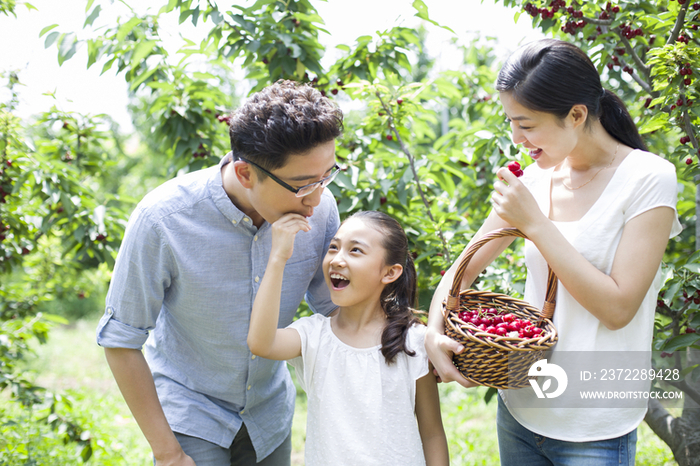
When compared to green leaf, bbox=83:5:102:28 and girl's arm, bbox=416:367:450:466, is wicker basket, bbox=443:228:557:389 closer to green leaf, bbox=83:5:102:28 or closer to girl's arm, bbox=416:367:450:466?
girl's arm, bbox=416:367:450:466

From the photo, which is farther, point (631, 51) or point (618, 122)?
point (631, 51)

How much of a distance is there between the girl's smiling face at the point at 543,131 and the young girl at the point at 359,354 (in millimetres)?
627

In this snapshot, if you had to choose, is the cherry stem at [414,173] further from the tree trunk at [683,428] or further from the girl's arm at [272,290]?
the tree trunk at [683,428]

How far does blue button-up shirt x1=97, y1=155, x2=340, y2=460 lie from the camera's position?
5.26 feet

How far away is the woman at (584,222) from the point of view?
1.28 m

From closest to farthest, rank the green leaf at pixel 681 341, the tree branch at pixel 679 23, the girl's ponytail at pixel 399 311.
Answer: the girl's ponytail at pixel 399 311 < the green leaf at pixel 681 341 < the tree branch at pixel 679 23

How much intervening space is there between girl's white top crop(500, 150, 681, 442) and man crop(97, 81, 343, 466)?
0.79m

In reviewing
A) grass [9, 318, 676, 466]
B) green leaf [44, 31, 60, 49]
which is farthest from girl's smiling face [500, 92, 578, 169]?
grass [9, 318, 676, 466]

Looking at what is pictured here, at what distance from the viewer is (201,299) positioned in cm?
171

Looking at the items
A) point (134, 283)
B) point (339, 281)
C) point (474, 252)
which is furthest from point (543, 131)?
point (134, 283)

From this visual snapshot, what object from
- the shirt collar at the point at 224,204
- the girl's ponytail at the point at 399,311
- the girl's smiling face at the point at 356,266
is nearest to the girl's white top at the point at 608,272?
the girl's ponytail at the point at 399,311

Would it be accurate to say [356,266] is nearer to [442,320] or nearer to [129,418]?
[442,320]

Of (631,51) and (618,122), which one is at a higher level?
(631,51)

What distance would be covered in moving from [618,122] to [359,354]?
108 centimetres
